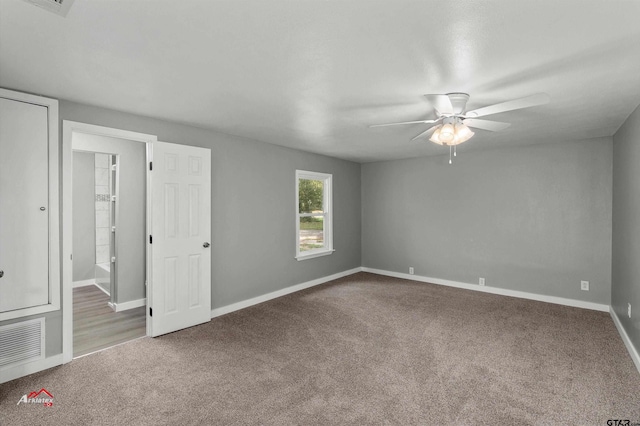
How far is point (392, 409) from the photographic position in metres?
2.22

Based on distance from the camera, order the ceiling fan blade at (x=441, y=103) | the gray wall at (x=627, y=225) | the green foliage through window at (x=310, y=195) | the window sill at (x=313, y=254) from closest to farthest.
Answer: the ceiling fan blade at (x=441, y=103)
the gray wall at (x=627, y=225)
the window sill at (x=313, y=254)
the green foliage through window at (x=310, y=195)

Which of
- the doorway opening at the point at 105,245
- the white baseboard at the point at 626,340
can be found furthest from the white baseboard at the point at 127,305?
the white baseboard at the point at 626,340

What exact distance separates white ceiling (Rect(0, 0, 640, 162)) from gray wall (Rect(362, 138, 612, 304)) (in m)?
1.49

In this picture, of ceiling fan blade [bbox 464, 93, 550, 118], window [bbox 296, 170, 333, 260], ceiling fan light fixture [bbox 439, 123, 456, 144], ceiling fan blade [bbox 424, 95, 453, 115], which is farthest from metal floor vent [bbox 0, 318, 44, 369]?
ceiling fan blade [bbox 464, 93, 550, 118]

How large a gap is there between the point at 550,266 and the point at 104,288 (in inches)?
282

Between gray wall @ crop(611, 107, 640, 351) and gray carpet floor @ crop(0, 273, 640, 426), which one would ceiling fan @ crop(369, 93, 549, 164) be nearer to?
gray wall @ crop(611, 107, 640, 351)

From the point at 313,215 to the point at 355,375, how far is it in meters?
3.46

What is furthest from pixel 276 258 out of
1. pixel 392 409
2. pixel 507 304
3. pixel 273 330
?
pixel 507 304

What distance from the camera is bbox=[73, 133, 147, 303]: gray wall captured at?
442 cm

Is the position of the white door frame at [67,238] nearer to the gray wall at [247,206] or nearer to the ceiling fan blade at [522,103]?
the gray wall at [247,206]

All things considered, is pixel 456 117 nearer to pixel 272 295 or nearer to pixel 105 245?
pixel 272 295

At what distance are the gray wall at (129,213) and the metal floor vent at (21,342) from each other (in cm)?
171

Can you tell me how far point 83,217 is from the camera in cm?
583

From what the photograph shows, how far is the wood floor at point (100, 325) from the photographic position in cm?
336
